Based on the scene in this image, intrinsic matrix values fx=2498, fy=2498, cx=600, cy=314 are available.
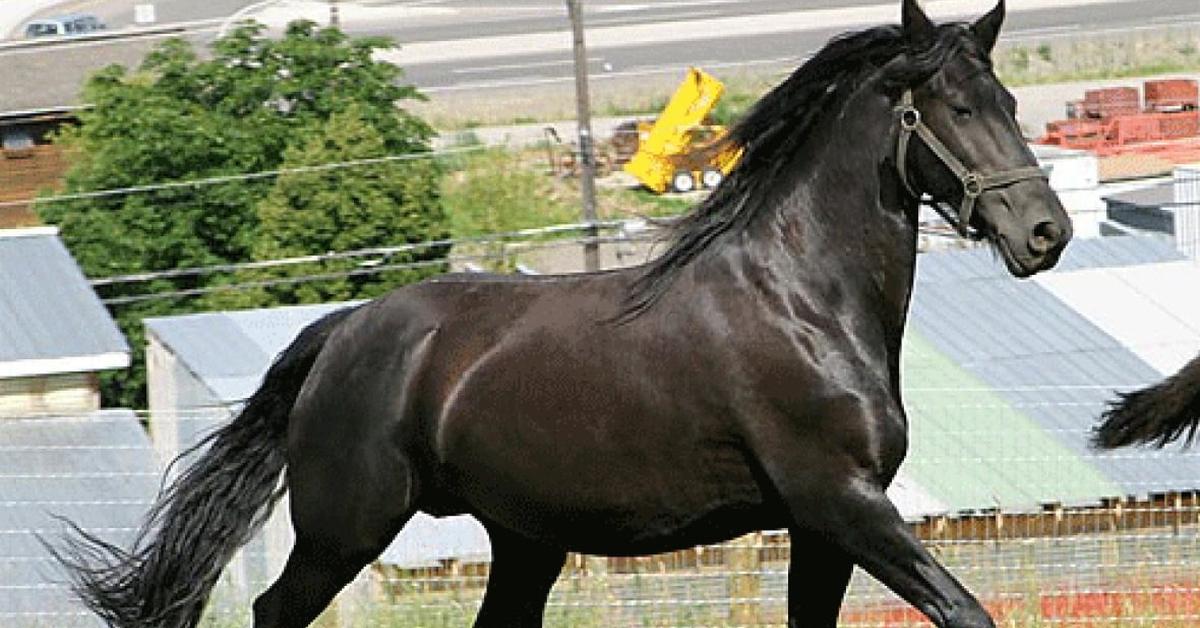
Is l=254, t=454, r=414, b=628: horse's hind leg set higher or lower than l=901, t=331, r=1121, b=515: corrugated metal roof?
higher

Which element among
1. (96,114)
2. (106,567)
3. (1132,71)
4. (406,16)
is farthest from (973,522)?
(406,16)

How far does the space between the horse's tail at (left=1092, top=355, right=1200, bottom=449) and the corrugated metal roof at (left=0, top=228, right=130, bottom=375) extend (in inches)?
502

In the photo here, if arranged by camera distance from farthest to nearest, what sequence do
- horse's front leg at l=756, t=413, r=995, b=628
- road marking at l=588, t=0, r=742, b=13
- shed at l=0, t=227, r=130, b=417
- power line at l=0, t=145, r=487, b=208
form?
1. road marking at l=588, t=0, r=742, b=13
2. power line at l=0, t=145, r=487, b=208
3. shed at l=0, t=227, r=130, b=417
4. horse's front leg at l=756, t=413, r=995, b=628

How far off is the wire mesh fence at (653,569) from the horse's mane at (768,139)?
3003 millimetres

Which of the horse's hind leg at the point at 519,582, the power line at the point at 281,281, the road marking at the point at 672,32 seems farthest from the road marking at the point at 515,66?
the horse's hind leg at the point at 519,582

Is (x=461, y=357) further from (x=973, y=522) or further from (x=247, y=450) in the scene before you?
(x=973, y=522)

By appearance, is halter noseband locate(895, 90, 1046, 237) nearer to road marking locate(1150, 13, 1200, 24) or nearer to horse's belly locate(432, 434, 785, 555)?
horse's belly locate(432, 434, 785, 555)

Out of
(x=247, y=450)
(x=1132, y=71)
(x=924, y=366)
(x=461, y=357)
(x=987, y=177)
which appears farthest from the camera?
(x=1132, y=71)

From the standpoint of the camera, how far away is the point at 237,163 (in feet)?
Answer: 94.7

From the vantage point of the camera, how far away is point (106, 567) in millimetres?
7145

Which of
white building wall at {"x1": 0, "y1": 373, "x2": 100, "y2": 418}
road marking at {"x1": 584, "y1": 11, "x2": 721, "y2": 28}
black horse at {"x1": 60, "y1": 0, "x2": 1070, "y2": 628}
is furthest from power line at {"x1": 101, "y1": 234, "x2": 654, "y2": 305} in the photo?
black horse at {"x1": 60, "y1": 0, "x2": 1070, "y2": 628}

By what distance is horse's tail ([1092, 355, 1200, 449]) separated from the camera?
6852 mm

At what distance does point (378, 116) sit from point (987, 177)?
79.7 ft

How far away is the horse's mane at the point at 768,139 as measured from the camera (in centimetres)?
592
